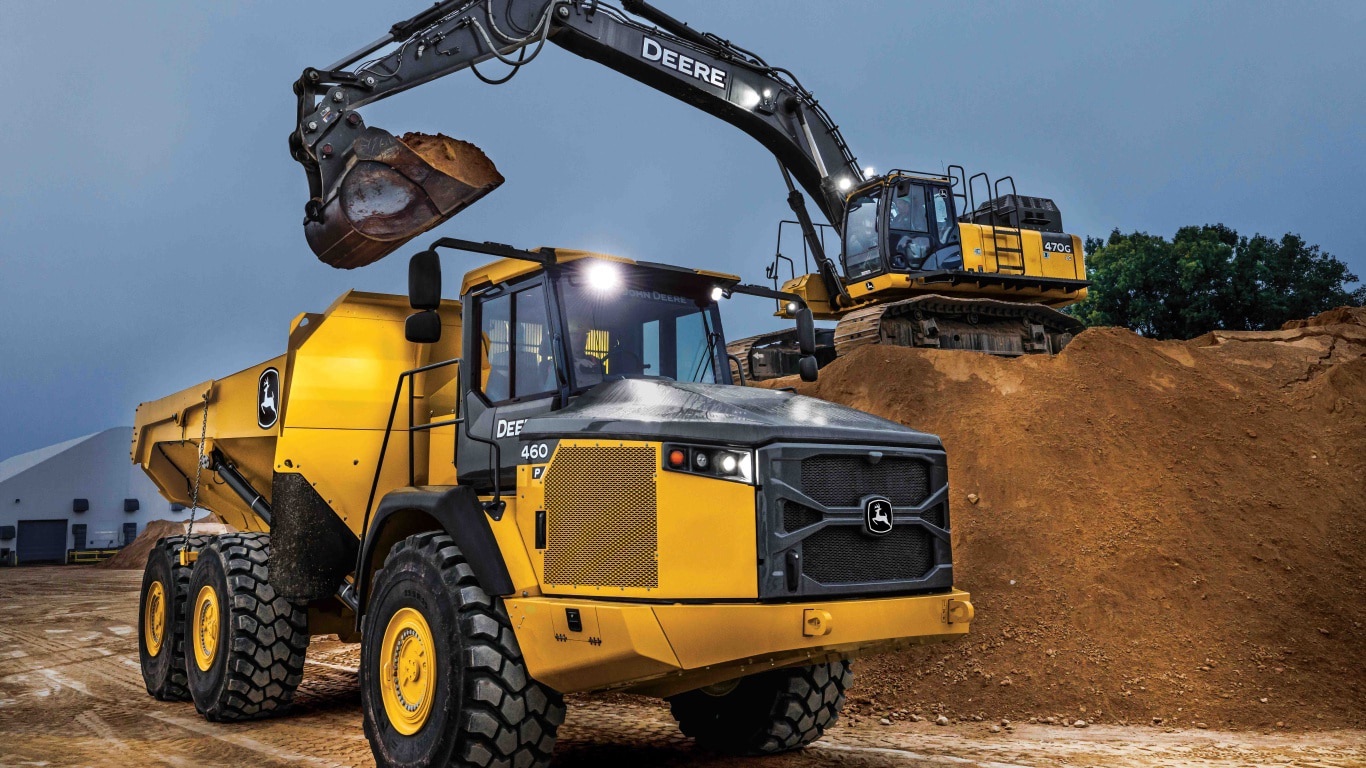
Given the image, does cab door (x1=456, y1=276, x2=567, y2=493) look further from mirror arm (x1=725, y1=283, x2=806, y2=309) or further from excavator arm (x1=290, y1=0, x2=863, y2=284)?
excavator arm (x1=290, y1=0, x2=863, y2=284)

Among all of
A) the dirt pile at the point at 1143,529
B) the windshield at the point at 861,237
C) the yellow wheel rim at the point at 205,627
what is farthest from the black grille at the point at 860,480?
the windshield at the point at 861,237

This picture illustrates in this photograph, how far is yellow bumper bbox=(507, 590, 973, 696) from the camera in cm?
478

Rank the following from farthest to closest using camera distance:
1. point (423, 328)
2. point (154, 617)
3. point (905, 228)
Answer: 1. point (905, 228)
2. point (154, 617)
3. point (423, 328)

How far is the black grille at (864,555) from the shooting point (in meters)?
5.09

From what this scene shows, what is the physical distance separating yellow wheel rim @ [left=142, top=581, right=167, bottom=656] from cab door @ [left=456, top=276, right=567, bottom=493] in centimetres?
509

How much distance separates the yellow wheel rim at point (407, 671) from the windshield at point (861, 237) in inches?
500

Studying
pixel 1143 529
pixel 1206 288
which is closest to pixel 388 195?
pixel 1143 529

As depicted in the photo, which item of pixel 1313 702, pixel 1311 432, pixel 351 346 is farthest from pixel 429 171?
pixel 1311 432

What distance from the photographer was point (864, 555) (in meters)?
5.28

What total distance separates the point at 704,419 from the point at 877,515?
1047mm

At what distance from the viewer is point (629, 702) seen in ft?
29.3

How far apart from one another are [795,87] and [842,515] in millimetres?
14072

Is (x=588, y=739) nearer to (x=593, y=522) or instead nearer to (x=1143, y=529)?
(x=593, y=522)

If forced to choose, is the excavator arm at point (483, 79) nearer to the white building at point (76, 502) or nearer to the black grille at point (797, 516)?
the black grille at point (797, 516)
